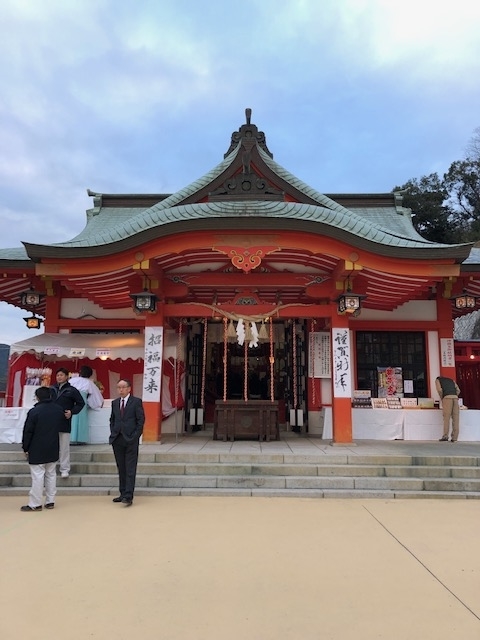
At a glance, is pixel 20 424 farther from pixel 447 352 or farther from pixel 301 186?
pixel 447 352

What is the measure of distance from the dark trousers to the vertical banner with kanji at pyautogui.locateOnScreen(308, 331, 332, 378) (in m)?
5.77

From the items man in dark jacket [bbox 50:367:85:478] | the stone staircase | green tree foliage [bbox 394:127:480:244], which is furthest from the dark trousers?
green tree foliage [bbox 394:127:480:244]

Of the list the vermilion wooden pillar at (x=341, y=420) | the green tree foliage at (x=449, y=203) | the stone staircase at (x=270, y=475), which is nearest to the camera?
the stone staircase at (x=270, y=475)

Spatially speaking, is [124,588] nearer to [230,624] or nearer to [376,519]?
[230,624]

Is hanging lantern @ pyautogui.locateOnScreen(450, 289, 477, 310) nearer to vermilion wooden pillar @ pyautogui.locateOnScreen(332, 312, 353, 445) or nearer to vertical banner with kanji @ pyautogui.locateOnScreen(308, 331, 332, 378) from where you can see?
vertical banner with kanji @ pyautogui.locateOnScreen(308, 331, 332, 378)

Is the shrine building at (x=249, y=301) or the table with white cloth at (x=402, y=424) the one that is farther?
the table with white cloth at (x=402, y=424)

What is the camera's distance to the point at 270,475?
21.6ft

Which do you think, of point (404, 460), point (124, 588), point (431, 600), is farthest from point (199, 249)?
point (431, 600)

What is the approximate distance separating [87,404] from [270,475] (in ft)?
13.0

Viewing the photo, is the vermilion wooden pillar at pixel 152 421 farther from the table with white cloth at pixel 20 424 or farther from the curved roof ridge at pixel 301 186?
the curved roof ridge at pixel 301 186

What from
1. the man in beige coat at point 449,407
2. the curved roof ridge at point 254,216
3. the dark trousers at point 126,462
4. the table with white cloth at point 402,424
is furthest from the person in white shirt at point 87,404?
the man in beige coat at point 449,407

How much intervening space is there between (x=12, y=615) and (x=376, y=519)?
3.85m

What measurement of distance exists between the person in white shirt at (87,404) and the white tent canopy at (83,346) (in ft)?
4.03

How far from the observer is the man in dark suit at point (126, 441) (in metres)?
5.59
